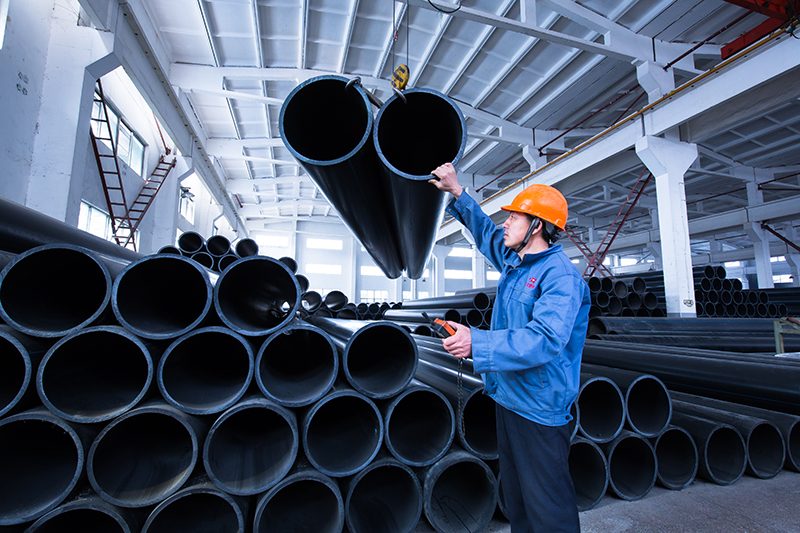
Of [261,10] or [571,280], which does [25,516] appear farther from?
[261,10]

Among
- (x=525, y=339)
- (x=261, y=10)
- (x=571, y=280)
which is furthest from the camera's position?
(x=261, y=10)

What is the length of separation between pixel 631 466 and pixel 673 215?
4.63 meters

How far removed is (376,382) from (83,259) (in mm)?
1254

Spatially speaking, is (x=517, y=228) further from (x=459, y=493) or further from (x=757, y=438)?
(x=757, y=438)

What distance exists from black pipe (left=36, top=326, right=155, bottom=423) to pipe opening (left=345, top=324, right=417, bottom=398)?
2.55ft

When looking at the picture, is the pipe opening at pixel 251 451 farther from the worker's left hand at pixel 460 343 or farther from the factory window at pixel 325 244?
the factory window at pixel 325 244

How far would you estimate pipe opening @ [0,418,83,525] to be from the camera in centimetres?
117

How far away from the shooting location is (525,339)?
3.70ft

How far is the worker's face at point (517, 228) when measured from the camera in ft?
4.61

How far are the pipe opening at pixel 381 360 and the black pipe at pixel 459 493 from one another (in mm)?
385

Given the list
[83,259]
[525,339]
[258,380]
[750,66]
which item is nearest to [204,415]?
[258,380]

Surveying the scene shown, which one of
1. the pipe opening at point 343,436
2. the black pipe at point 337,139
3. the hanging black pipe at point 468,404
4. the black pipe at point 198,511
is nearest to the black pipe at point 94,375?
the black pipe at point 198,511

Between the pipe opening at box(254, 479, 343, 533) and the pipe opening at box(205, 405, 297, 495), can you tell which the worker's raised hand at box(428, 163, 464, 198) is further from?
the pipe opening at box(254, 479, 343, 533)

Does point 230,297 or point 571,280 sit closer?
point 571,280
